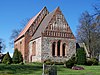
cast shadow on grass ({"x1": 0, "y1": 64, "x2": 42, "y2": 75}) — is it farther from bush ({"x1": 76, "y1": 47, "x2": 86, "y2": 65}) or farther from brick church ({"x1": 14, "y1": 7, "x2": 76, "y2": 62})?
brick church ({"x1": 14, "y1": 7, "x2": 76, "y2": 62})

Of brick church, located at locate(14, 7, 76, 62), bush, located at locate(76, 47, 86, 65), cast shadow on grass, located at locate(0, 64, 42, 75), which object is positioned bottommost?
A: cast shadow on grass, located at locate(0, 64, 42, 75)

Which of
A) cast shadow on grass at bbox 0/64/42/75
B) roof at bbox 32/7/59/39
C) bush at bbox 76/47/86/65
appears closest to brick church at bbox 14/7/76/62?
roof at bbox 32/7/59/39

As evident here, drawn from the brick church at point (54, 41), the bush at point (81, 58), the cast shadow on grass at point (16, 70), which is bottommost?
the cast shadow on grass at point (16, 70)

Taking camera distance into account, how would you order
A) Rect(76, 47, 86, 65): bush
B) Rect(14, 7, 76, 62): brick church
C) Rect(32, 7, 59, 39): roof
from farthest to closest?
Rect(32, 7, 59, 39): roof → Rect(14, 7, 76, 62): brick church → Rect(76, 47, 86, 65): bush

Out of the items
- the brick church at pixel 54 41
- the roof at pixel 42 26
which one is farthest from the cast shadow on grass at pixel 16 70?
the roof at pixel 42 26

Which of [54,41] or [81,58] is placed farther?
[54,41]

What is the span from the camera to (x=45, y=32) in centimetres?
4878

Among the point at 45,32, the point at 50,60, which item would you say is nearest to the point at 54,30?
the point at 45,32

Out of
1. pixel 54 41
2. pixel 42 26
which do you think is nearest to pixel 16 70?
pixel 54 41

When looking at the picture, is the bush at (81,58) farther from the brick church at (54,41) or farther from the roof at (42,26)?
the roof at (42,26)

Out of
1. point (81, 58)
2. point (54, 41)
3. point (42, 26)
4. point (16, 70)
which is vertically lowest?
point (16, 70)

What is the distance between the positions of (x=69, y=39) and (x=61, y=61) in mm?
5072

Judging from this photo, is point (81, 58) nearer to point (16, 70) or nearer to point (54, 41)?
point (54, 41)

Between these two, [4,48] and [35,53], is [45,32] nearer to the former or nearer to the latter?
[35,53]
